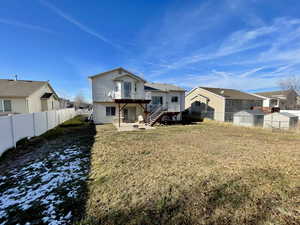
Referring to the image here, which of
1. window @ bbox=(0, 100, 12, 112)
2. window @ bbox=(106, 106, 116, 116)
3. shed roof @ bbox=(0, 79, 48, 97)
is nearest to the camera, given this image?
window @ bbox=(0, 100, 12, 112)

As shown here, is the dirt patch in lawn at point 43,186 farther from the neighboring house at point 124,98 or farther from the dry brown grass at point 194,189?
the neighboring house at point 124,98

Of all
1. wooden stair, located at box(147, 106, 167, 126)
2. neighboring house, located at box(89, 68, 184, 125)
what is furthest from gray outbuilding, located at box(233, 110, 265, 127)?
wooden stair, located at box(147, 106, 167, 126)

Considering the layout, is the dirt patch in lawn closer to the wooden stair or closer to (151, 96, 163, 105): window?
the wooden stair

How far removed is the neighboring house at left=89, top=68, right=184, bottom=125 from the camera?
1470 centimetres

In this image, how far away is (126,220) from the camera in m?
2.31

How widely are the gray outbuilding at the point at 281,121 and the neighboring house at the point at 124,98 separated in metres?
9.39

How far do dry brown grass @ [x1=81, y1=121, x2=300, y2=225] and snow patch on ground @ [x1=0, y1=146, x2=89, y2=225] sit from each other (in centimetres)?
49

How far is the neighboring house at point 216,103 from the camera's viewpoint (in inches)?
752

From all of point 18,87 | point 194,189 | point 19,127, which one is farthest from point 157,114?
point 18,87

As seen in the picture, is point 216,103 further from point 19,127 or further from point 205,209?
point 19,127

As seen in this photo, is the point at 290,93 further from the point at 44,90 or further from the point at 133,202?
the point at 44,90

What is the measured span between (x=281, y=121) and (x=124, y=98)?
16137 millimetres

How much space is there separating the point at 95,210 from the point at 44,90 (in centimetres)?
2221

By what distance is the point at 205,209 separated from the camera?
2562 millimetres
